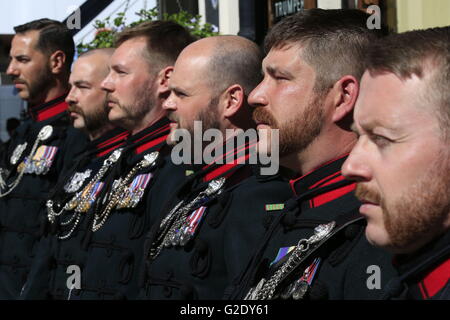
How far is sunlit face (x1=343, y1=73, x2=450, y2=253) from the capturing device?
6.99 feet

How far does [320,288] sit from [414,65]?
82 centimetres

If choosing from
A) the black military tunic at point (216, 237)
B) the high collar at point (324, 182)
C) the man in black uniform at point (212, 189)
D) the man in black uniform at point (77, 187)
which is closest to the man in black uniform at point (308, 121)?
the high collar at point (324, 182)

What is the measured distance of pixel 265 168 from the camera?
12.2ft

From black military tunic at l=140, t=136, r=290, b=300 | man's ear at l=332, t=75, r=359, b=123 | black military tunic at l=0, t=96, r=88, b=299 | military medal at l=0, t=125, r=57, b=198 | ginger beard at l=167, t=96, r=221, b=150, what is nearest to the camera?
man's ear at l=332, t=75, r=359, b=123

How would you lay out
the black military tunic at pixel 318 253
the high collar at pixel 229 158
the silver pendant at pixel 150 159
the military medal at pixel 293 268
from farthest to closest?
the silver pendant at pixel 150 159 < the high collar at pixel 229 158 < the military medal at pixel 293 268 < the black military tunic at pixel 318 253

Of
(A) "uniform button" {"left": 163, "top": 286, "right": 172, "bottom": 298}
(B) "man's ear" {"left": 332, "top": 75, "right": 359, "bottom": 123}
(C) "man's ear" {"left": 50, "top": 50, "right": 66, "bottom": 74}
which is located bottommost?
(A) "uniform button" {"left": 163, "top": 286, "right": 172, "bottom": 298}

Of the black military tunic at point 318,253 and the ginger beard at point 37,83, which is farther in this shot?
the ginger beard at point 37,83

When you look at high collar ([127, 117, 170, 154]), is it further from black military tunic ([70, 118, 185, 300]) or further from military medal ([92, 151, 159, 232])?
military medal ([92, 151, 159, 232])

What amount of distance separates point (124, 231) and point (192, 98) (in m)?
Result: 0.86

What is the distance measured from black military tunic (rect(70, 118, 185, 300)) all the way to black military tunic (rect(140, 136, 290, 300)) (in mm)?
446

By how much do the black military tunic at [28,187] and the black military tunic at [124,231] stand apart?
1264mm

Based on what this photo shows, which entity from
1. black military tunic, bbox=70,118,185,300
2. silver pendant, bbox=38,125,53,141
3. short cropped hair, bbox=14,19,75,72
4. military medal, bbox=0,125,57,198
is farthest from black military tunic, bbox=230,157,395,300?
short cropped hair, bbox=14,19,75,72

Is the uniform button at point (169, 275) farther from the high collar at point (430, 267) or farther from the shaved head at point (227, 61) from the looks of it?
the high collar at point (430, 267)

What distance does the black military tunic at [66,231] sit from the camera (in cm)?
520
